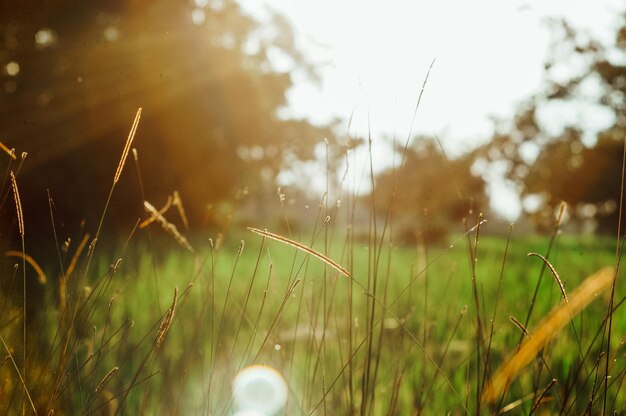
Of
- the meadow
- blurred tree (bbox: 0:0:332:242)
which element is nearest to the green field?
the meadow

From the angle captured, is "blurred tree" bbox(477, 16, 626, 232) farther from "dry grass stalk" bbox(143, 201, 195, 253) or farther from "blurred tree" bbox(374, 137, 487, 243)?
"dry grass stalk" bbox(143, 201, 195, 253)

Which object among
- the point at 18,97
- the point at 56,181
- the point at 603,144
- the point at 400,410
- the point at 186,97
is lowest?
the point at 400,410

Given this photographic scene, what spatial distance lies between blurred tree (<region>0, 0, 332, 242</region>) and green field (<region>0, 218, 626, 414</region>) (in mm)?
1676

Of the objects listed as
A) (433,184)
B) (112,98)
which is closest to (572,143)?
(433,184)

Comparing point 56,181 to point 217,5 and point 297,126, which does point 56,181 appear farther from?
point 297,126

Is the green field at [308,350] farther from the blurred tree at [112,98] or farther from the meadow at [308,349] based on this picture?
the blurred tree at [112,98]

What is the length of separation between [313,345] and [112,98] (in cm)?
468

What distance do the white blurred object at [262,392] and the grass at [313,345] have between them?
44 mm

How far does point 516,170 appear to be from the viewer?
21.1 metres

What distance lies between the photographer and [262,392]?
1.54 meters

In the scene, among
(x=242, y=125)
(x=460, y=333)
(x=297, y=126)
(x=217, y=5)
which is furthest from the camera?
(x=297, y=126)

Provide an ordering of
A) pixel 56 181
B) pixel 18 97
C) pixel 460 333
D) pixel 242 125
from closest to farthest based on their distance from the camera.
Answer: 1. pixel 460 333
2. pixel 18 97
3. pixel 56 181
4. pixel 242 125

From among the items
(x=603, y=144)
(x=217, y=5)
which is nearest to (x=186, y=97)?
(x=217, y=5)

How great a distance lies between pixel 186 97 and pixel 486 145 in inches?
657
